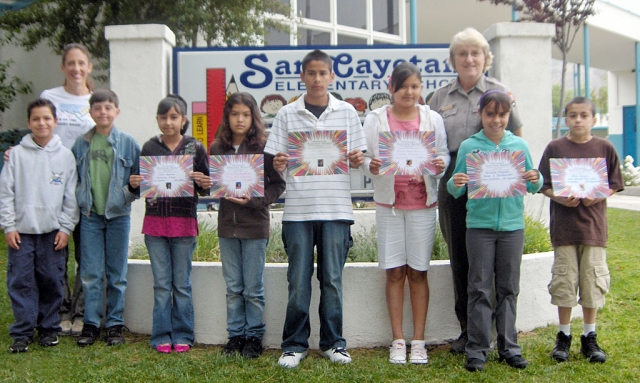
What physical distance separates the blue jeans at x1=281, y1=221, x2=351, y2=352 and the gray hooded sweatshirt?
158 centimetres

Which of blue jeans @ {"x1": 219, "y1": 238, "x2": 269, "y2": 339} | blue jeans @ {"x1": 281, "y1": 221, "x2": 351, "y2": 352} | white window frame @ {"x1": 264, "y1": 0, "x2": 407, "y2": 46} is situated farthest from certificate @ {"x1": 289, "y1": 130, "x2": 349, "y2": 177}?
white window frame @ {"x1": 264, "y1": 0, "x2": 407, "y2": 46}

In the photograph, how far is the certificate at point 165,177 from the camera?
389 centimetres

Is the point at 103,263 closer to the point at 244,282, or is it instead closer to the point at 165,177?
the point at 165,177

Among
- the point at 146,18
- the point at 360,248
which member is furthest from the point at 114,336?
the point at 146,18

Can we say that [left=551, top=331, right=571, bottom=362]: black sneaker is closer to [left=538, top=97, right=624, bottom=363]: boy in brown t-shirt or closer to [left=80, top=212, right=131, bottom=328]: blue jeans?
[left=538, top=97, right=624, bottom=363]: boy in brown t-shirt

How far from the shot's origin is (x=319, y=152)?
12.1ft

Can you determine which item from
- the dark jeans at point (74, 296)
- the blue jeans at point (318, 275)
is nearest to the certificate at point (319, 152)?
the blue jeans at point (318, 275)

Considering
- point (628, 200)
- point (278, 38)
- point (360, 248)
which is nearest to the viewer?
point (360, 248)

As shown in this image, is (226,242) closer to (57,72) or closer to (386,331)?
(386,331)

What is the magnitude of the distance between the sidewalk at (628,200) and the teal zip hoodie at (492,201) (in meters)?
9.23

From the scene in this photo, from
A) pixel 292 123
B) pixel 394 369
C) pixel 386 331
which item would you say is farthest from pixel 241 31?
pixel 394 369

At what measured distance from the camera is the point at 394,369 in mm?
3666

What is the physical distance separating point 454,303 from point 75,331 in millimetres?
2787

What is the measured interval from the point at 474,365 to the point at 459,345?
1.31 feet
